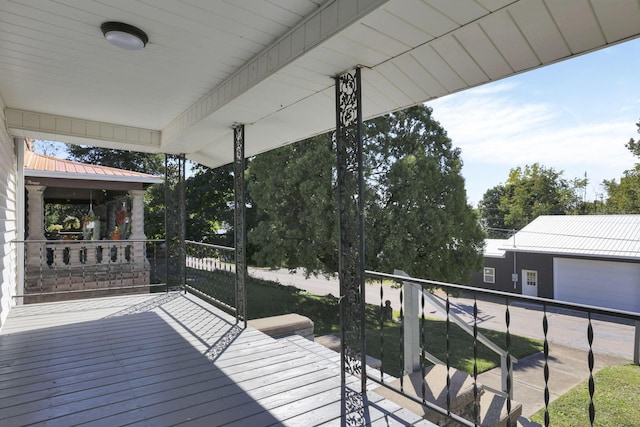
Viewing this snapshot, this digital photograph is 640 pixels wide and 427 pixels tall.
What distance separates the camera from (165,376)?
8.61 feet

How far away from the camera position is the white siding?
142 inches

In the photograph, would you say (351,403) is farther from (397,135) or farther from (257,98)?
(397,135)

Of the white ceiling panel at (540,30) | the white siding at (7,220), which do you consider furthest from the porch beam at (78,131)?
the white ceiling panel at (540,30)

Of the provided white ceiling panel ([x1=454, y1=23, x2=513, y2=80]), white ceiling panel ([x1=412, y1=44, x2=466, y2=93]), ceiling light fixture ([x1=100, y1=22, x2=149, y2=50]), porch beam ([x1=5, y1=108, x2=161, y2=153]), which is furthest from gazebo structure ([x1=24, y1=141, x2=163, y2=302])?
white ceiling panel ([x1=454, y1=23, x2=513, y2=80])

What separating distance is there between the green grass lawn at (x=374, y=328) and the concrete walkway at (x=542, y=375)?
1.02 ft

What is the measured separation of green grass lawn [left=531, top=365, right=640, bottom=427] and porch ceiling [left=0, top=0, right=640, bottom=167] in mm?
4872

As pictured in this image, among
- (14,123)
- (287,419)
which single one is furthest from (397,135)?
(287,419)

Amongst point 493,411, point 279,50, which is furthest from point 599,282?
point 279,50

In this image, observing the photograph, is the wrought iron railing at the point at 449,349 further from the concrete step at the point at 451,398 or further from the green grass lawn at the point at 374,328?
the green grass lawn at the point at 374,328

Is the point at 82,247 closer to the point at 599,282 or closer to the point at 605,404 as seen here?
the point at 605,404

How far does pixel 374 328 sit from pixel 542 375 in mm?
3632

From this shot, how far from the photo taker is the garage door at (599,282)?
12.4m

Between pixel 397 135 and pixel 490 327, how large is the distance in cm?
620

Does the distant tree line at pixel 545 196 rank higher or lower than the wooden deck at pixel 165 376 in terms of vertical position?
higher
